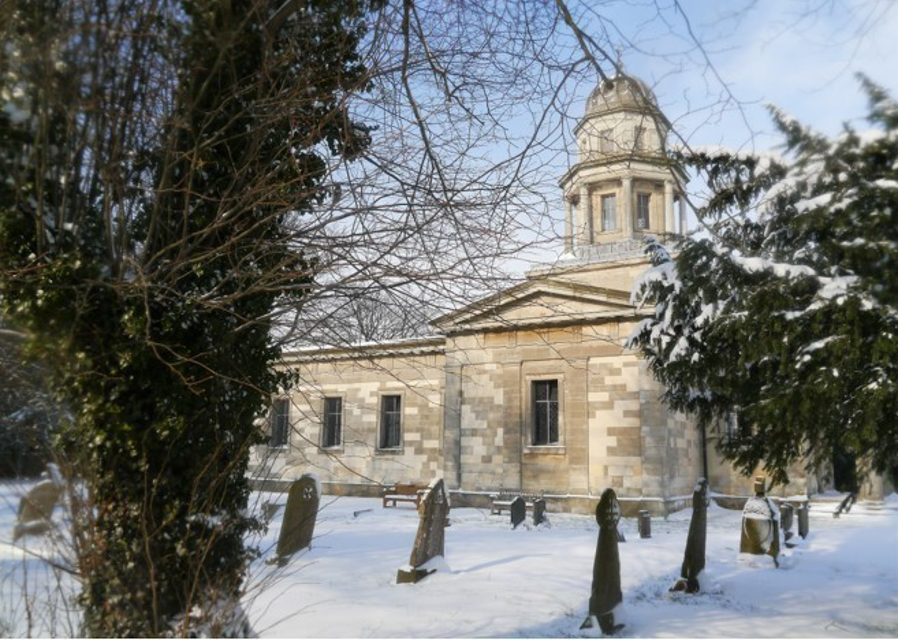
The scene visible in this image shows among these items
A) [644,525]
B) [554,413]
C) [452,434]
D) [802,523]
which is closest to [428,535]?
[644,525]

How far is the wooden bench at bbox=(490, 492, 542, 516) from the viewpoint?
60.7ft

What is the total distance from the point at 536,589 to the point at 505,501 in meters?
11.4

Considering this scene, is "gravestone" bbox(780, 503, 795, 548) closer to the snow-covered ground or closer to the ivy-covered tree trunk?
the snow-covered ground

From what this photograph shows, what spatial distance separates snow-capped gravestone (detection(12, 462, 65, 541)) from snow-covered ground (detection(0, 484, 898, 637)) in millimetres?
69

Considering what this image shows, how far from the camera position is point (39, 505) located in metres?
3.66

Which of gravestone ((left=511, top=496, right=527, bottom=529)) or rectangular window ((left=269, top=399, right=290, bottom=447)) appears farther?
gravestone ((left=511, top=496, right=527, bottom=529))

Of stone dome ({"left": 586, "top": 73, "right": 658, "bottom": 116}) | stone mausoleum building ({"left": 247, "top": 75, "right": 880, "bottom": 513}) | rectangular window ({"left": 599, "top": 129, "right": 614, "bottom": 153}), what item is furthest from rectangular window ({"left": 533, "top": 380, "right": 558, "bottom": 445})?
stone dome ({"left": 586, "top": 73, "right": 658, "bottom": 116})

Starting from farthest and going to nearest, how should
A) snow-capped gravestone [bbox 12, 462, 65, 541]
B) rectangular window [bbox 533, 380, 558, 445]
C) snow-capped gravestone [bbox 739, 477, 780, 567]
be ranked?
rectangular window [bbox 533, 380, 558, 445] → snow-capped gravestone [bbox 739, 477, 780, 567] → snow-capped gravestone [bbox 12, 462, 65, 541]

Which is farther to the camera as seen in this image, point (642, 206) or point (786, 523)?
point (642, 206)

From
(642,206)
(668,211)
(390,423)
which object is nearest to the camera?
(668,211)

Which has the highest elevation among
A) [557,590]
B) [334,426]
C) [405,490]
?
[334,426]

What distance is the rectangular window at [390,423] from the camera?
25.0 meters

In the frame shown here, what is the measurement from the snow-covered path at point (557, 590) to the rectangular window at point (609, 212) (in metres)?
14.2

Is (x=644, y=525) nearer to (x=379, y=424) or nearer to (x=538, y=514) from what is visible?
(x=538, y=514)
